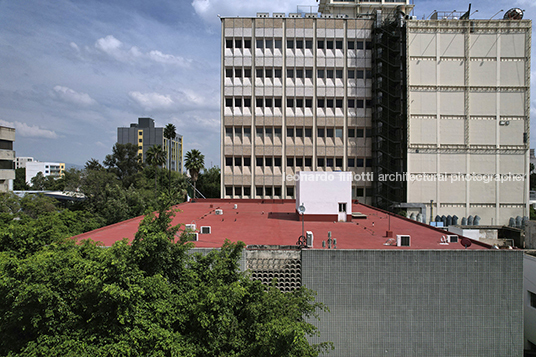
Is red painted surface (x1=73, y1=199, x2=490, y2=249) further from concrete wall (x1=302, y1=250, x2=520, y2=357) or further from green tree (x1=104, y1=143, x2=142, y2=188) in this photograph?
green tree (x1=104, y1=143, x2=142, y2=188)

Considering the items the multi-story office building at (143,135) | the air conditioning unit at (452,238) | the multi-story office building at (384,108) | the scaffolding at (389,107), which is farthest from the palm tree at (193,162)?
the multi-story office building at (143,135)

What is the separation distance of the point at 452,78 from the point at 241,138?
112 feet

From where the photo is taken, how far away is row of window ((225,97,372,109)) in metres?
47.1

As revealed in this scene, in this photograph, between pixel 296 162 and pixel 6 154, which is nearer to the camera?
pixel 296 162

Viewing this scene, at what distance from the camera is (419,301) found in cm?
1350

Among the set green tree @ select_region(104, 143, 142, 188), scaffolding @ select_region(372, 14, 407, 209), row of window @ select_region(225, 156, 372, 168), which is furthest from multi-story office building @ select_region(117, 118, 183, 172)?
scaffolding @ select_region(372, 14, 407, 209)

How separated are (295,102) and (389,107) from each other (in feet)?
49.0

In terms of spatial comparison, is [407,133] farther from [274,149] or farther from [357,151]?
[274,149]

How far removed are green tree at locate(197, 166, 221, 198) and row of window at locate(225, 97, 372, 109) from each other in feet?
87.0

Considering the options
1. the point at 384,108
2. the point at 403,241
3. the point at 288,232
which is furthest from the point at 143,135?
the point at 403,241

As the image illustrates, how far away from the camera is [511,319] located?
1344cm

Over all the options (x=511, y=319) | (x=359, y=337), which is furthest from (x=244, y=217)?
(x=511, y=319)

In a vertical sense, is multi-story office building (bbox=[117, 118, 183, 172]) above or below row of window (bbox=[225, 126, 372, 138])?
above

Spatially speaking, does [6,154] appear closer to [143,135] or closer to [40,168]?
[143,135]
